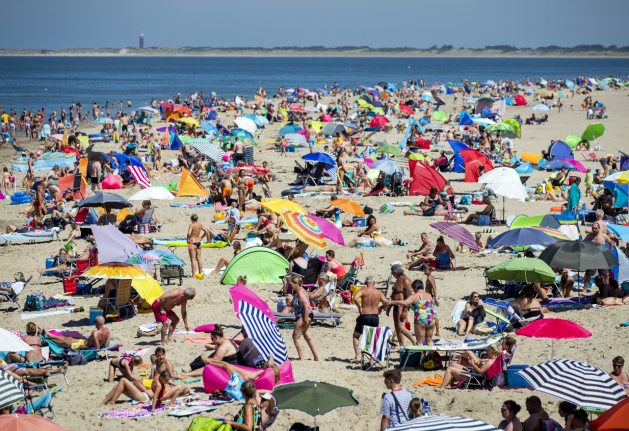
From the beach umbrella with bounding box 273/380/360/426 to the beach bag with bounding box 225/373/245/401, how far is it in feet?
4.00

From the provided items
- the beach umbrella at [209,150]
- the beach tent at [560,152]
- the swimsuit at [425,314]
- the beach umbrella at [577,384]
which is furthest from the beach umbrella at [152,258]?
the beach tent at [560,152]

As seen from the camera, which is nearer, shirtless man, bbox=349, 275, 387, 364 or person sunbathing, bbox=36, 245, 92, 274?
shirtless man, bbox=349, 275, 387, 364

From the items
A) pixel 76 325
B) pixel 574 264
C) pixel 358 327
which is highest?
pixel 574 264

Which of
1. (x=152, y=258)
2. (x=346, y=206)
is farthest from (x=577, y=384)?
(x=346, y=206)

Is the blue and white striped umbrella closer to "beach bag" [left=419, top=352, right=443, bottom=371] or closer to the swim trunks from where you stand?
the swim trunks

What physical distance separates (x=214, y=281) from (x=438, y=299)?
13.0 feet

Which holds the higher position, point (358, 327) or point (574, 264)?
point (574, 264)

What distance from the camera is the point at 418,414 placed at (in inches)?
213

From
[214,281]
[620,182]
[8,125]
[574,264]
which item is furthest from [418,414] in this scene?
[8,125]

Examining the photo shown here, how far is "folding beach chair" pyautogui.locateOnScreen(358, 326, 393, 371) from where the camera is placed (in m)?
7.75

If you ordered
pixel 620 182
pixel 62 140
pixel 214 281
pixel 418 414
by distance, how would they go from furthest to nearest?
1. pixel 62 140
2. pixel 620 182
3. pixel 214 281
4. pixel 418 414

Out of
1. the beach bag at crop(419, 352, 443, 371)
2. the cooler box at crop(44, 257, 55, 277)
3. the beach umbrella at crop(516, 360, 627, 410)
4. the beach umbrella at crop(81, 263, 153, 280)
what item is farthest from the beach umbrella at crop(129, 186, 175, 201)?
the beach umbrella at crop(516, 360, 627, 410)

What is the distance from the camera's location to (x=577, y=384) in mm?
5703

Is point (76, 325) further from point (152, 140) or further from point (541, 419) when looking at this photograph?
point (152, 140)
